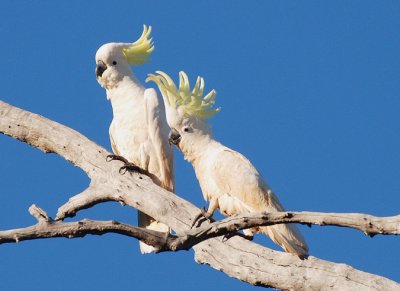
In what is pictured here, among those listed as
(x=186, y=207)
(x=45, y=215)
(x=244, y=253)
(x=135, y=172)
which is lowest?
(x=45, y=215)

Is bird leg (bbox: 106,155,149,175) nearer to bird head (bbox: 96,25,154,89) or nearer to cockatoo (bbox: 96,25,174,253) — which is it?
cockatoo (bbox: 96,25,174,253)

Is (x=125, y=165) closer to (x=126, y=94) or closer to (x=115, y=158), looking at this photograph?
(x=115, y=158)

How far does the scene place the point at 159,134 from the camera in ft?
24.8

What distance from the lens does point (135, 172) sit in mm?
7094

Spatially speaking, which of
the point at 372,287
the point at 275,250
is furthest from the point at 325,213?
the point at 275,250

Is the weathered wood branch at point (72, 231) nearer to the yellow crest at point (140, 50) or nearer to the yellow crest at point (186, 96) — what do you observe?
the yellow crest at point (186, 96)

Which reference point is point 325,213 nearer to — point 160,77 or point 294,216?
point 294,216

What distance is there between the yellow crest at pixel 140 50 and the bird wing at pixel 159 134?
52cm

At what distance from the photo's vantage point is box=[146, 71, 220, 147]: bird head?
6.80 metres

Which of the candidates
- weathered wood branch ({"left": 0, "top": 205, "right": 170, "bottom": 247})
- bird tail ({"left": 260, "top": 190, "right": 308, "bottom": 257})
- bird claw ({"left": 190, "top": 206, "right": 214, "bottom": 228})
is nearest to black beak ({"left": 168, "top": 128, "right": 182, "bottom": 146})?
bird claw ({"left": 190, "top": 206, "right": 214, "bottom": 228})

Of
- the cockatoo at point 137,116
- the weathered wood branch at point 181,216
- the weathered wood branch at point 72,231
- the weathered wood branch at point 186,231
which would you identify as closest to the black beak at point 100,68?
the cockatoo at point 137,116

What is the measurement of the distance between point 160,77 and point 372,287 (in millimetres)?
2415

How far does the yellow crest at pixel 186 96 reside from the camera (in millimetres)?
6773

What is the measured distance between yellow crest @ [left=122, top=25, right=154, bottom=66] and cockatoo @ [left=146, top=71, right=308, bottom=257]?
40.7 inches
